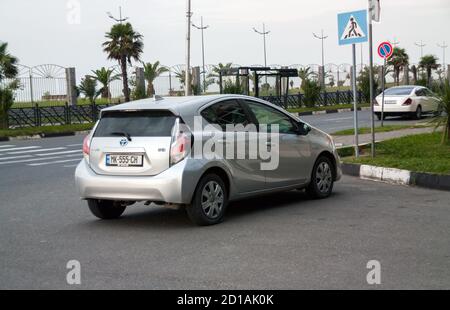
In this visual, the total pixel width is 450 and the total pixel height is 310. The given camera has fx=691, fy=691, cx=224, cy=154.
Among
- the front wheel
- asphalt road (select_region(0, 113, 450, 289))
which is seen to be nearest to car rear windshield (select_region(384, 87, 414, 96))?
asphalt road (select_region(0, 113, 450, 289))

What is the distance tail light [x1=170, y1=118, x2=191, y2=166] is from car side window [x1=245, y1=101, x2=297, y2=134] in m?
1.43

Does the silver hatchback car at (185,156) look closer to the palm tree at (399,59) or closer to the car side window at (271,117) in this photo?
the car side window at (271,117)

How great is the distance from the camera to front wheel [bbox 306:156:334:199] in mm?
9227

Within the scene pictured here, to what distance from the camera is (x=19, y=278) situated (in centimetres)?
548

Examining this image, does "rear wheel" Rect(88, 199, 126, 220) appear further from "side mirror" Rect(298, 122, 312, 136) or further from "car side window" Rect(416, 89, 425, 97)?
"car side window" Rect(416, 89, 425, 97)

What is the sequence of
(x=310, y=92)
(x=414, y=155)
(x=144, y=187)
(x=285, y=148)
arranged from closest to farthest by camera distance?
1. (x=144, y=187)
2. (x=285, y=148)
3. (x=414, y=155)
4. (x=310, y=92)

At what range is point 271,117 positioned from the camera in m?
8.75

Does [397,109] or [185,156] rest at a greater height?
[397,109]

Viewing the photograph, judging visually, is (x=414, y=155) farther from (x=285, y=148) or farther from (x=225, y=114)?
(x=225, y=114)

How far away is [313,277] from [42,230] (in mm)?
Answer: 3510

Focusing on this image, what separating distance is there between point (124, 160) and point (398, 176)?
5.17 m

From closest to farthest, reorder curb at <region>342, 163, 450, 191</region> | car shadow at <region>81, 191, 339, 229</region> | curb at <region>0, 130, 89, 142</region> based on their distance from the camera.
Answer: car shadow at <region>81, 191, 339, 229</region> < curb at <region>342, 163, 450, 191</region> < curb at <region>0, 130, 89, 142</region>

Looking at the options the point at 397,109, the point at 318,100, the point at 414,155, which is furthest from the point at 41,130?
the point at 318,100

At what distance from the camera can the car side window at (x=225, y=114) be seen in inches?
310
